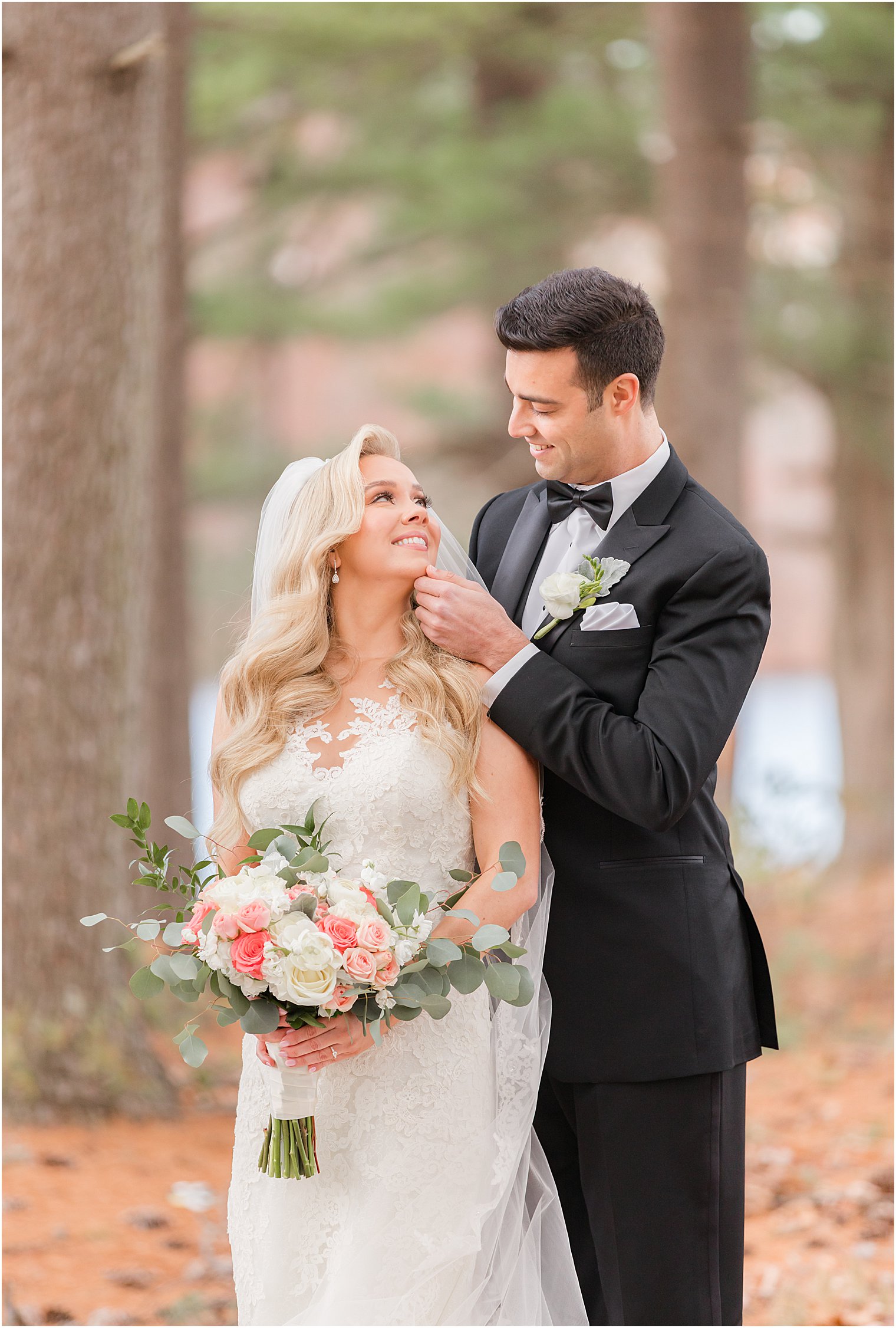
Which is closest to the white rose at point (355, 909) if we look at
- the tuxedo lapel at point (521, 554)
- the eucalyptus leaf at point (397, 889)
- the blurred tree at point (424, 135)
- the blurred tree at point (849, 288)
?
the eucalyptus leaf at point (397, 889)

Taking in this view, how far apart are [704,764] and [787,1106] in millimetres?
4257

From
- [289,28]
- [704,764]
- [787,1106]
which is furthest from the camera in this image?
[289,28]

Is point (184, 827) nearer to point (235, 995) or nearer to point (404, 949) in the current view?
point (235, 995)

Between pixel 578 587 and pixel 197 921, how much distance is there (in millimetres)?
1157

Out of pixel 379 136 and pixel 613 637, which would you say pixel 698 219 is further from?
pixel 613 637

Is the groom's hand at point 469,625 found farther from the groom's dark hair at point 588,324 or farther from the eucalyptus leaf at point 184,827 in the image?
the eucalyptus leaf at point 184,827

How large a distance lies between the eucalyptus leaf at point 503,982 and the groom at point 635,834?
44cm

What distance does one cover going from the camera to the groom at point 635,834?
2.92 meters

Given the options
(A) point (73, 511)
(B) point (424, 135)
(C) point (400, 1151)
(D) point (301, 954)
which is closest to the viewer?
(D) point (301, 954)

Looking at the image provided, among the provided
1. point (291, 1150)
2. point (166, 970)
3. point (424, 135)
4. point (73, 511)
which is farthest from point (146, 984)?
point (424, 135)

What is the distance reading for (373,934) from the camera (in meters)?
2.45

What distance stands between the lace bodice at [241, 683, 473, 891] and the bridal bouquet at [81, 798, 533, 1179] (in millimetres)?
157

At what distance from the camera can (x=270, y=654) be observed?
10.2 ft

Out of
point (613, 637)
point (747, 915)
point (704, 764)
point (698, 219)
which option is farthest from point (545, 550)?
point (698, 219)
